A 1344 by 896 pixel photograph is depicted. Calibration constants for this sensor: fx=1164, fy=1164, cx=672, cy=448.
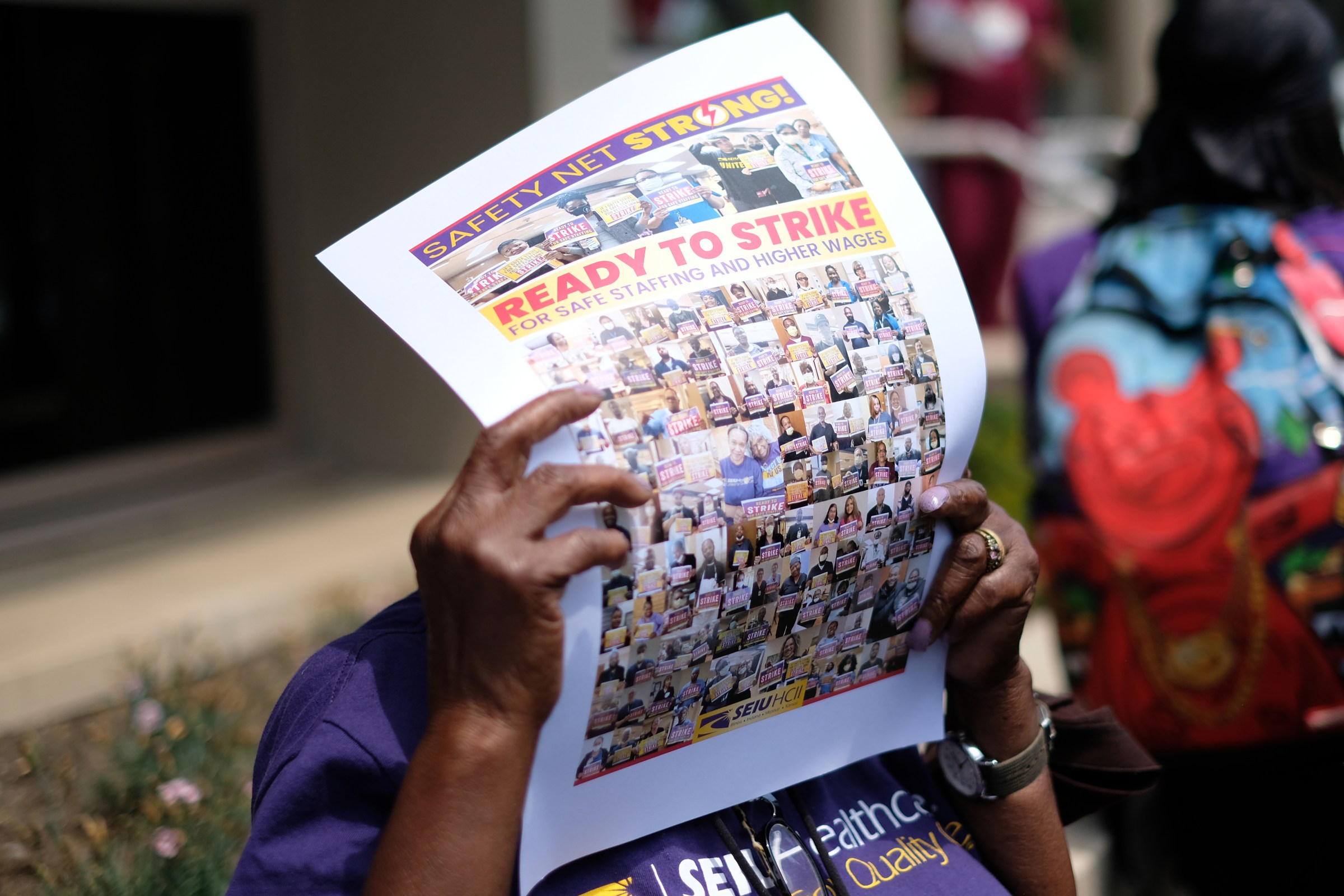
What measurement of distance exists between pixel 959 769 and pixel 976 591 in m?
0.30

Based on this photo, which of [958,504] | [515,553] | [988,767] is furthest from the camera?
[988,767]

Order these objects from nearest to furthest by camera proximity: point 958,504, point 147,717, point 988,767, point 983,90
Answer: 1. point 958,504
2. point 988,767
3. point 147,717
4. point 983,90

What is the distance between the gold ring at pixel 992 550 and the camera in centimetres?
123

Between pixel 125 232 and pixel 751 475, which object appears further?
pixel 125 232

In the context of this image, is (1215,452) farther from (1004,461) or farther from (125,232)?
(125,232)

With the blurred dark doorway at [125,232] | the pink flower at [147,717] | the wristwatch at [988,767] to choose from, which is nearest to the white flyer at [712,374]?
the wristwatch at [988,767]

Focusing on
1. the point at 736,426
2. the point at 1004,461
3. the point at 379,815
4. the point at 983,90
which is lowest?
the point at 1004,461

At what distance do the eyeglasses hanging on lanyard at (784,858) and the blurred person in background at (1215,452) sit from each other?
1069mm

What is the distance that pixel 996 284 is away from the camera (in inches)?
273

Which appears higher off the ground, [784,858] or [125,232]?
[125,232]

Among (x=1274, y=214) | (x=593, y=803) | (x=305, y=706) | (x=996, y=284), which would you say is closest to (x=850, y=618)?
(x=593, y=803)

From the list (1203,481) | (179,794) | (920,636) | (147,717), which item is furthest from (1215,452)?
(147,717)

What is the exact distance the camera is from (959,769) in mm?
1416

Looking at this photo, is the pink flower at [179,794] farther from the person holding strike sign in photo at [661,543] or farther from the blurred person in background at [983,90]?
the blurred person in background at [983,90]
